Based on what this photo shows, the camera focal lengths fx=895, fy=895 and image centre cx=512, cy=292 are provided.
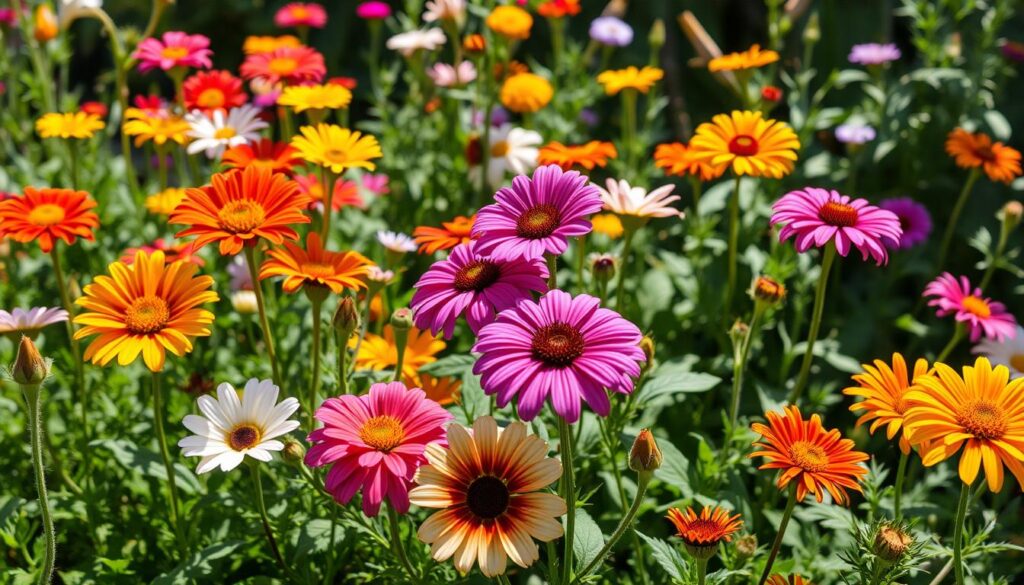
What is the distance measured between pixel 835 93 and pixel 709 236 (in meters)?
1.63

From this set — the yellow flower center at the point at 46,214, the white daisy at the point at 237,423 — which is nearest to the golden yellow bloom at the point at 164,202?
the yellow flower center at the point at 46,214

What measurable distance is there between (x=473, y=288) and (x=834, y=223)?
657mm

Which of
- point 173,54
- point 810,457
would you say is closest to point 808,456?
point 810,457

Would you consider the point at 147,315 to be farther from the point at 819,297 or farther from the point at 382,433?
the point at 819,297

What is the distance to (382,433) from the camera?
50.3 inches

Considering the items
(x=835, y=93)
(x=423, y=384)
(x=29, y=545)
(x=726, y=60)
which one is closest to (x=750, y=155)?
(x=726, y=60)

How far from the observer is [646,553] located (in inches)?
77.6

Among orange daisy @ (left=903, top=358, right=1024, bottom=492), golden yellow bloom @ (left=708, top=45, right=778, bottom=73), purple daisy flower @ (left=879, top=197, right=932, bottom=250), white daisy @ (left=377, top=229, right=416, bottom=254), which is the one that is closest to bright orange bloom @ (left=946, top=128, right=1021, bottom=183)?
purple daisy flower @ (left=879, top=197, right=932, bottom=250)

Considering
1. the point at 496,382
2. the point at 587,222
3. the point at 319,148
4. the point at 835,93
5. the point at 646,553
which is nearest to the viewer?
the point at 496,382

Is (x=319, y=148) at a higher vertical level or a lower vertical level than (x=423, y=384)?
higher

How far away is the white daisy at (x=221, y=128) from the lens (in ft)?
6.86

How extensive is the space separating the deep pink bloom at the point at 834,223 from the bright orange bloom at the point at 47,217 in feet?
4.41

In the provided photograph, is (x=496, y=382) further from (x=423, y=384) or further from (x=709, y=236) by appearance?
(x=709, y=236)

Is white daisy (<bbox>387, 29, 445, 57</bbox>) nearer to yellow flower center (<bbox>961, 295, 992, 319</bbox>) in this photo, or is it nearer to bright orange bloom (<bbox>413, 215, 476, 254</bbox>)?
bright orange bloom (<bbox>413, 215, 476, 254</bbox>)
